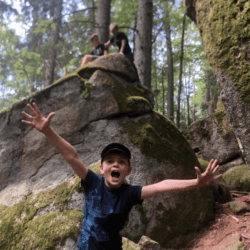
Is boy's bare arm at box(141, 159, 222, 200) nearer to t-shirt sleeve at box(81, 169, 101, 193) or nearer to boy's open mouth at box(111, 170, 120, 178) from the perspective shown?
boy's open mouth at box(111, 170, 120, 178)

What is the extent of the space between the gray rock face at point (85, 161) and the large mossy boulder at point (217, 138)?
7.66 ft

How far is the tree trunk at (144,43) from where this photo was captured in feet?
25.2

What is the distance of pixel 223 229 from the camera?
3393 millimetres

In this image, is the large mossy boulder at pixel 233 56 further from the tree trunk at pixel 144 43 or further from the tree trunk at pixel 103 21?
the tree trunk at pixel 103 21

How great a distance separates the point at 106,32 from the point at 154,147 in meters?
6.97

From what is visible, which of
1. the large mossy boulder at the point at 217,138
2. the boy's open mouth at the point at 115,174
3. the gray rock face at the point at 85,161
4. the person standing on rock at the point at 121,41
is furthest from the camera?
the person standing on rock at the point at 121,41

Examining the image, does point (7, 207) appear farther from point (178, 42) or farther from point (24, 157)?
point (178, 42)

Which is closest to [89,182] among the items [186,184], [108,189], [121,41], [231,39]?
[108,189]

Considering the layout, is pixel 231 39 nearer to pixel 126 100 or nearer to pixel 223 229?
pixel 126 100

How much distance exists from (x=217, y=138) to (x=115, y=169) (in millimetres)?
5640

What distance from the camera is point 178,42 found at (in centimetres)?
1664

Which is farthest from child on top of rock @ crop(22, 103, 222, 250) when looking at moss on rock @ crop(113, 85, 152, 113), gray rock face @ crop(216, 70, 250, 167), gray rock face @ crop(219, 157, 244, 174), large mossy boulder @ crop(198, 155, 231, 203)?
gray rock face @ crop(219, 157, 244, 174)

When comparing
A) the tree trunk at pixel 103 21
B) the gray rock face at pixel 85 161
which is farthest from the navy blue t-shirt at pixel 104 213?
the tree trunk at pixel 103 21

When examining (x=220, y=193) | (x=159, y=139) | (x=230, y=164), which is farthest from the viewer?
(x=230, y=164)
